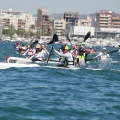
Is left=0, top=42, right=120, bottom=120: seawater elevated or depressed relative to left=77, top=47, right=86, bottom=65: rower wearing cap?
depressed

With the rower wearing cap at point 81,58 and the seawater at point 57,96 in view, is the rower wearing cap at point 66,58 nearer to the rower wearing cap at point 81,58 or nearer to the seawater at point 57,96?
the seawater at point 57,96

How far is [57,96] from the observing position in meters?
15.4

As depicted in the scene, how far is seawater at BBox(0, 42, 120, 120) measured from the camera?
1278 cm

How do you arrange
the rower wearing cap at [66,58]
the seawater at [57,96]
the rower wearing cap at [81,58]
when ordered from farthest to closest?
the rower wearing cap at [81,58], the rower wearing cap at [66,58], the seawater at [57,96]

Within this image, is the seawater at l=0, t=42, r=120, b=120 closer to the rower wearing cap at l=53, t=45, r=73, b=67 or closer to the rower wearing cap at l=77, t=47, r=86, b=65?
the rower wearing cap at l=53, t=45, r=73, b=67

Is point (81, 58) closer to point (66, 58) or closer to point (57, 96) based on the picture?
point (66, 58)

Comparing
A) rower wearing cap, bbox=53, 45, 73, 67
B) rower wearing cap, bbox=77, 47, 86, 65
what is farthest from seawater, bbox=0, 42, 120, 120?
rower wearing cap, bbox=77, 47, 86, 65

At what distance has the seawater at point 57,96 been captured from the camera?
1278 centimetres

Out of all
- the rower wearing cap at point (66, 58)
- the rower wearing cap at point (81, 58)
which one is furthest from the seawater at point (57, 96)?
the rower wearing cap at point (81, 58)

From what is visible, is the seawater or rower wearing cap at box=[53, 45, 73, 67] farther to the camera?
rower wearing cap at box=[53, 45, 73, 67]

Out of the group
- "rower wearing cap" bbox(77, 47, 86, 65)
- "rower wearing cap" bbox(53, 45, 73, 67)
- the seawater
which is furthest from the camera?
"rower wearing cap" bbox(77, 47, 86, 65)

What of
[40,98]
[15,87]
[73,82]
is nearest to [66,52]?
[73,82]

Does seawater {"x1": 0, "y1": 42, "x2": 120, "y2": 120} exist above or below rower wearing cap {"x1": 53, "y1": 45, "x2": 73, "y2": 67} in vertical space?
below

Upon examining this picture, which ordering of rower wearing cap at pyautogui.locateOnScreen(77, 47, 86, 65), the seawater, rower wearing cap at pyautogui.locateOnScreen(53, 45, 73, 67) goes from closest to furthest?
the seawater < rower wearing cap at pyautogui.locateOnScreen(53, 45, 73, 67) < rower wearing cap at pyautogui.locateOnScreen(77, 47, 86, 65)
